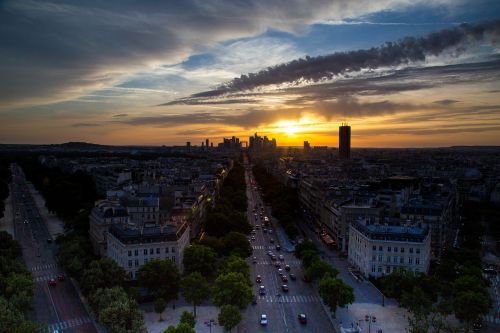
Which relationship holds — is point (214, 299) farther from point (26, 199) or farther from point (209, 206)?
point (26, 199)

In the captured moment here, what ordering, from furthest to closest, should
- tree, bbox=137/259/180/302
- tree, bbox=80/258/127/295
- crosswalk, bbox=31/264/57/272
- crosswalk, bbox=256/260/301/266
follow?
Result: 1. crosswalk, bbox=256/260/301/266
2. crosswalk, bbox=31/264/57/272
3. tree, bbox=137/259/180/302
4. tree, bbox=80/258/127/295

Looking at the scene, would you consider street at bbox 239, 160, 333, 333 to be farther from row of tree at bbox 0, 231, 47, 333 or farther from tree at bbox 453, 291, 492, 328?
row of tree at bbox 0, 231, 47, 333

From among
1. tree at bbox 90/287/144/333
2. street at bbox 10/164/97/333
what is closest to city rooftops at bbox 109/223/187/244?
street at bbox 10/164/97/333

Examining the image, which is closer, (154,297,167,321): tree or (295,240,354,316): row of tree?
(154,297,167,321): tree

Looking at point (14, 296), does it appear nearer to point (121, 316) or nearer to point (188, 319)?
point (121, 316)

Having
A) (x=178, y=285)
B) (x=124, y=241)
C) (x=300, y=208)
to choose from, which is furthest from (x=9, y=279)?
(x=300, y=208)
